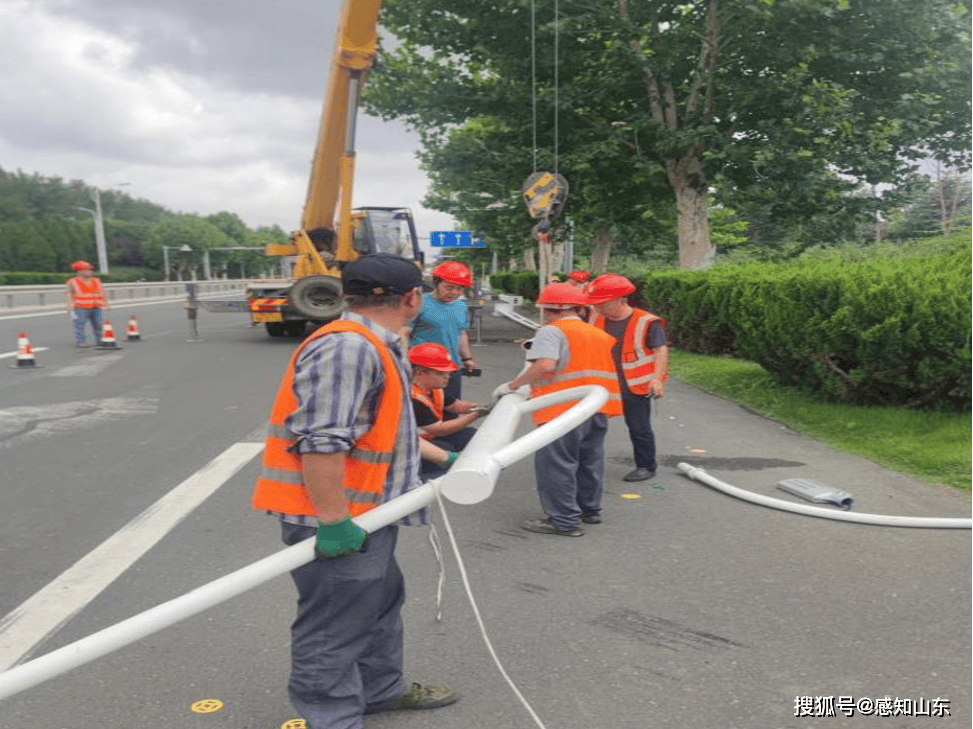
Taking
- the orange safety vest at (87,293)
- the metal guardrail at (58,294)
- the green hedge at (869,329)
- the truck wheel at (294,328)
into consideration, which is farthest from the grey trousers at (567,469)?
the metal guardrail at (58,294)

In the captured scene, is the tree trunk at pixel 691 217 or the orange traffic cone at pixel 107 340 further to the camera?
the tree trunk at pixel 691 217

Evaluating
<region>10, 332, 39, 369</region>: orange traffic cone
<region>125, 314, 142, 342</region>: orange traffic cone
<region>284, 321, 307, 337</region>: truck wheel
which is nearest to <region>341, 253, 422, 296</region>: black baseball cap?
<region>10, 332, 39, 369</region>: orange traffic cone

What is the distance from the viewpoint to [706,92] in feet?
57.1

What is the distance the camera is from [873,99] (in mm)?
16797

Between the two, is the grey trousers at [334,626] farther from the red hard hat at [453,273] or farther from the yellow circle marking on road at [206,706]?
the red hard hat at [453,273]

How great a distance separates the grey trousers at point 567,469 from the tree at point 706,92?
469 inches

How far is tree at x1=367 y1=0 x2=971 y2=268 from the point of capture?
15570mm

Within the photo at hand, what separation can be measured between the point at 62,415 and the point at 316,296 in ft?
22.3

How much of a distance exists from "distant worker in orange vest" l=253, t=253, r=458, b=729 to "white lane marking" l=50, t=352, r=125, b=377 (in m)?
11.3

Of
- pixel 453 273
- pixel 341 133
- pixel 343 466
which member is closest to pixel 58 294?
pixel 341 133

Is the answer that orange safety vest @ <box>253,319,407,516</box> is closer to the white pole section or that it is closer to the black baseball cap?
the black baseball cap

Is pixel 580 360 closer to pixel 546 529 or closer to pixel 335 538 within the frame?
pixel 546 529

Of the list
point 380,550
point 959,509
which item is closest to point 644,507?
point 959,509

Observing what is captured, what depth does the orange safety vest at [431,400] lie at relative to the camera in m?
4.22
